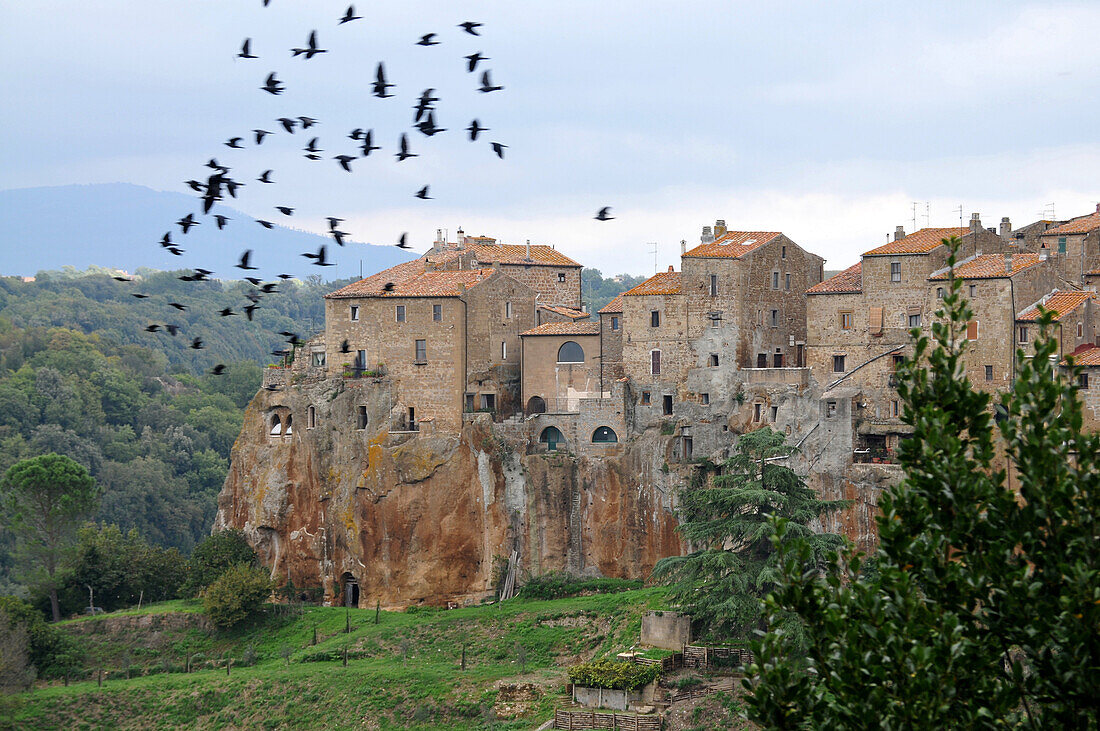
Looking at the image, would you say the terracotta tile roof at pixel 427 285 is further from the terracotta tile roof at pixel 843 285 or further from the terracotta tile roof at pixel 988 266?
the terracotta tile roof at pixel 988 266

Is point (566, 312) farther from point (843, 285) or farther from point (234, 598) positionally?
point (234, 598)

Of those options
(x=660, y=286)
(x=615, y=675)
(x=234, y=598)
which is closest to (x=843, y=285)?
(x=660, y=286)

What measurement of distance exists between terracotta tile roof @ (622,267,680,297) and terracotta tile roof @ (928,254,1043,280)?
11393 millimetres

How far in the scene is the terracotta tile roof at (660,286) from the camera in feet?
216

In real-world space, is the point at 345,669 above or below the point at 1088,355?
below

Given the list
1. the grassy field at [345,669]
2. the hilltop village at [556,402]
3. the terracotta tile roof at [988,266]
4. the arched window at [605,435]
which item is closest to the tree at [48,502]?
the hilltop village at [556,402]

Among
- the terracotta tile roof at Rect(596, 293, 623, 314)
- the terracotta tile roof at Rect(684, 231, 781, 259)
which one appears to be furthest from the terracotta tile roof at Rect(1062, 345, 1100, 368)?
the terracotta tile roof at Rect(596, 293, 623, 314)

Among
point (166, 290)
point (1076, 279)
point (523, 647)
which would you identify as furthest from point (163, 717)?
point (166, 290)

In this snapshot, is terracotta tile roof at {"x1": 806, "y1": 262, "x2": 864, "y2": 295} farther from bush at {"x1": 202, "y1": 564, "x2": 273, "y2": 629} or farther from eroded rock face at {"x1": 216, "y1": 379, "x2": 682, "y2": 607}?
bush at {"x1": 202, "y1": 564, "x2": 273, "y2": 629}

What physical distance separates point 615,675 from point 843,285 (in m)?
21.1

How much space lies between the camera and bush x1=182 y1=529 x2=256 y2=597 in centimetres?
7018

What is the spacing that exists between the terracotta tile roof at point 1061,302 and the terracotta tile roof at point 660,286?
15.2m

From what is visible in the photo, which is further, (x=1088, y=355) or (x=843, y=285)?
(x=843, y=285)

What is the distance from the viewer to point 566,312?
234 ft
